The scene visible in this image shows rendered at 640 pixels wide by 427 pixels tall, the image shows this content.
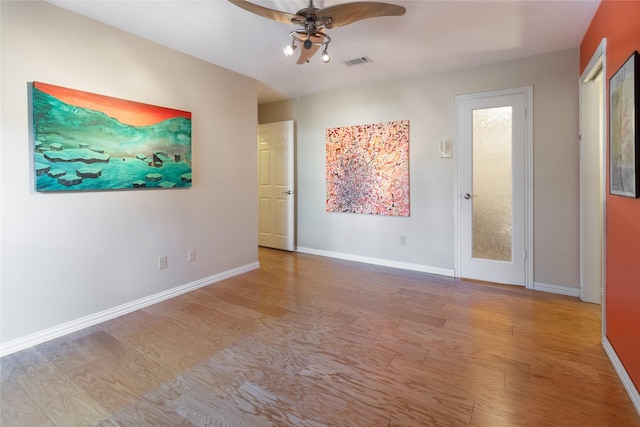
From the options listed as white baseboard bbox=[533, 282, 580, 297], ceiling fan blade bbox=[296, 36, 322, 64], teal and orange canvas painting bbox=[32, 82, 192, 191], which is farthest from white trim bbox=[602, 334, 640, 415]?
teal and orange canvas painting bbox=[32, 82, 192, 191]

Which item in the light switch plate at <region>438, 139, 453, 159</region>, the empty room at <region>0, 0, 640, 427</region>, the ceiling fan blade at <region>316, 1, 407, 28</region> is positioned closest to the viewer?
the empty room at <region>0, 0, 640, 427</region>

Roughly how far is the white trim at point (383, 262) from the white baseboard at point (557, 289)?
2.78ft

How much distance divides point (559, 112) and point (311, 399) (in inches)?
135

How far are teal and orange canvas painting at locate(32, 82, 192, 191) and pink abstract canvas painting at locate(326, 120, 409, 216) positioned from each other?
6.78ft

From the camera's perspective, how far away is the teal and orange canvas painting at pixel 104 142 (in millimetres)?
2213

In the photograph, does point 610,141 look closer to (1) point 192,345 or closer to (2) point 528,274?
(2) point 528,274

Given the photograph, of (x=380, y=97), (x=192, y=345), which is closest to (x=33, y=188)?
(x=192, y=345)

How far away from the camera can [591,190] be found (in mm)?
2846

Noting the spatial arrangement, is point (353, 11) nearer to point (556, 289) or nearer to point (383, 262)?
point (383, 262)

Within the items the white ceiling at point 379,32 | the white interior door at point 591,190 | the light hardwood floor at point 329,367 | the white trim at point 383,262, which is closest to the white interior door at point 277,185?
the white trim at point 383,262

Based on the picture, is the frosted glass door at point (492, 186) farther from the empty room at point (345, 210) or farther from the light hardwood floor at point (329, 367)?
the light hardwood floor at point (329, 367)

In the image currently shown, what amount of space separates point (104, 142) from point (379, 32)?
8.04ft

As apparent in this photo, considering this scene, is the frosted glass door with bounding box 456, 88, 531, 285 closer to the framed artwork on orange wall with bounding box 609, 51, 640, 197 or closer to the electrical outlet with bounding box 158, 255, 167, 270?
the framed artwork on orange wall with bounding box 609, 51, 640, 197

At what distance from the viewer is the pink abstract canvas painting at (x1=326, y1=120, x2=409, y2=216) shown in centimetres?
400
